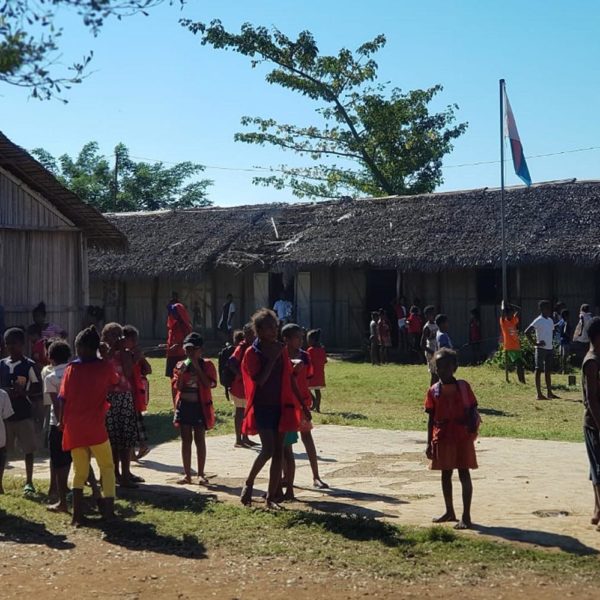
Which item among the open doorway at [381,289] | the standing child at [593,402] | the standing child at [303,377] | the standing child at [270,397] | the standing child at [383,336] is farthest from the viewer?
the open doorway at [381,289]

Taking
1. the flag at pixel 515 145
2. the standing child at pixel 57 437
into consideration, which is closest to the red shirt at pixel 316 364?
the standing child at pixel 57 437

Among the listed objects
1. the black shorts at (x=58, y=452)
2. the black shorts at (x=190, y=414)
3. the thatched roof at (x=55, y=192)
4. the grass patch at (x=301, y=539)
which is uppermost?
the thatched roof at (x=55, y=192)

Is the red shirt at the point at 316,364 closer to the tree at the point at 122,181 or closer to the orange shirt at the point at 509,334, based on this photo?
the orange shirt at the point at 509,334

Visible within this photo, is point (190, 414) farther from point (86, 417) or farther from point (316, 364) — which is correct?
point (316, 364)

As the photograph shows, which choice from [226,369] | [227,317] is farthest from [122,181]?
[226,369]

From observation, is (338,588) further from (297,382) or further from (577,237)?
(577,237)

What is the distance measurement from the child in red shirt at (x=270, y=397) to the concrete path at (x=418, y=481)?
61cm

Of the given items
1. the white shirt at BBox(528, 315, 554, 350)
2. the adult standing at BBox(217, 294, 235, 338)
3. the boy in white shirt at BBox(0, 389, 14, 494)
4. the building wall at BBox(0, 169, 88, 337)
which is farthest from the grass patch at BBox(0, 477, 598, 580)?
the adult standing at BBox(217, 294, 235, 338)

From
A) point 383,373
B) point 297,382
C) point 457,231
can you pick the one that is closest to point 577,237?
point 457,231

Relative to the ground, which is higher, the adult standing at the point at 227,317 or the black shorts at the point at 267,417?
the adult standing at the point at 227,317

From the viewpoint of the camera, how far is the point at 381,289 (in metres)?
30.8

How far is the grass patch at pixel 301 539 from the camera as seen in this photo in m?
7.29

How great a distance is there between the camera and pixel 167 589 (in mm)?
7051

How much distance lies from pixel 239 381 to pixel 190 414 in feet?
7.14
